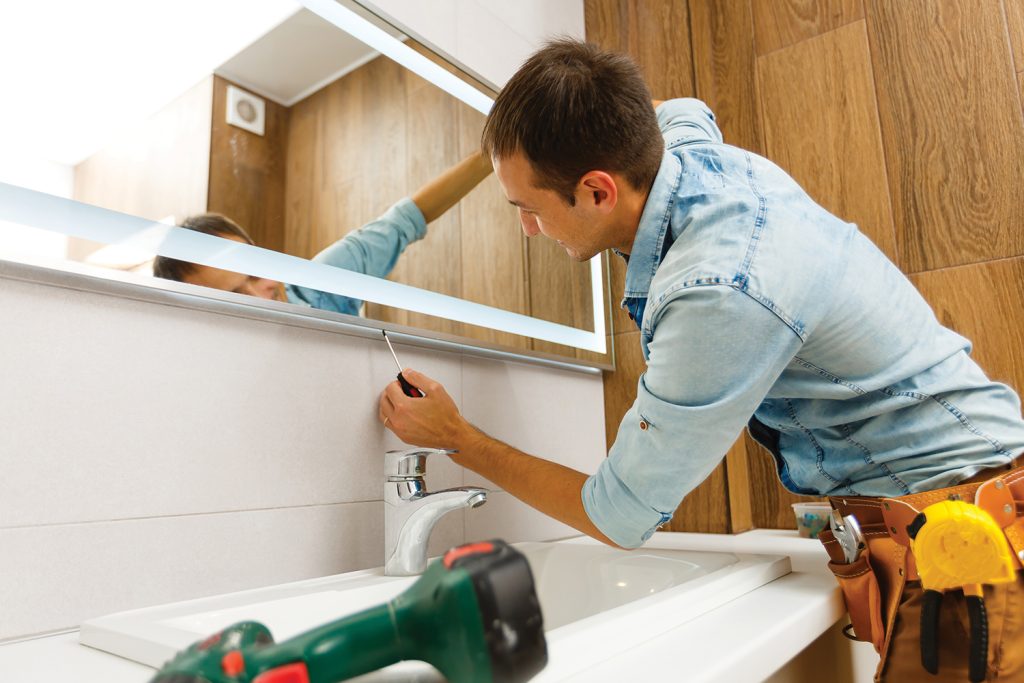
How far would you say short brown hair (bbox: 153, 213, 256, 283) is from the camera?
2.62 ft

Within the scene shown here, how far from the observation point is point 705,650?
582 millimetres

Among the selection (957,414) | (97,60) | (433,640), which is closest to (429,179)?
(97,60)

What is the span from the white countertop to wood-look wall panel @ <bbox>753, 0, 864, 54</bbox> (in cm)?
118

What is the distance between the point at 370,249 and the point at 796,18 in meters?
1.11

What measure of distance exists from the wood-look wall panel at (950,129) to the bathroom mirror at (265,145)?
29.6 inches

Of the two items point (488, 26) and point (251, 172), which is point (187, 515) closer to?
point (251, 172)

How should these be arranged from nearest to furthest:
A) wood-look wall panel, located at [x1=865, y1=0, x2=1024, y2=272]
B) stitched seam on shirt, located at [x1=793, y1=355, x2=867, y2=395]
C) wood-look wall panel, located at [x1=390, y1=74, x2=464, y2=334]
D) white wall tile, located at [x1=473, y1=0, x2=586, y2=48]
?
1. stitched seam on shirt, located at [x1=793, y1=355, x2=867, y2=395]
2. wood-look wall panel, located at [x1=390, y1=74, x2=464, y2=334]
3. wood-look wall panel, located at [x1=865, y1=0, x2=1024, y2=272]
4. white wall tile, located at [x1=473, y1=0, x2=586, y2=48]

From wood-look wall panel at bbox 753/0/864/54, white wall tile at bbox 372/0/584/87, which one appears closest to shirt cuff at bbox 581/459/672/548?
white wall tile at bbox 372/0/584/87

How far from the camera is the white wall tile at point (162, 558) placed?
667mm

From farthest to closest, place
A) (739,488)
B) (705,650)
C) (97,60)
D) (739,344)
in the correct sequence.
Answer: (739,488) → (97,60) → (739,344) → (705,650)

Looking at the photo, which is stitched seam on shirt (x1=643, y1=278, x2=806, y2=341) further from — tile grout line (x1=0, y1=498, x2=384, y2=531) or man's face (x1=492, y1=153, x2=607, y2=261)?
tile grout line (x1=0, y1=498, x2=384, y2=531)

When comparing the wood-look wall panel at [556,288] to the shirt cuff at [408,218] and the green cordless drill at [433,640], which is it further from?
the green cordless drill at [433,640]

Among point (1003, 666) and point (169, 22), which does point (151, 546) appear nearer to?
point (169, 22)

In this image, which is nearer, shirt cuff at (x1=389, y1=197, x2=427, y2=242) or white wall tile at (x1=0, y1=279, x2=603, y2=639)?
white wall tile at (x1=0, y1=279, x2=603, y2=639)
